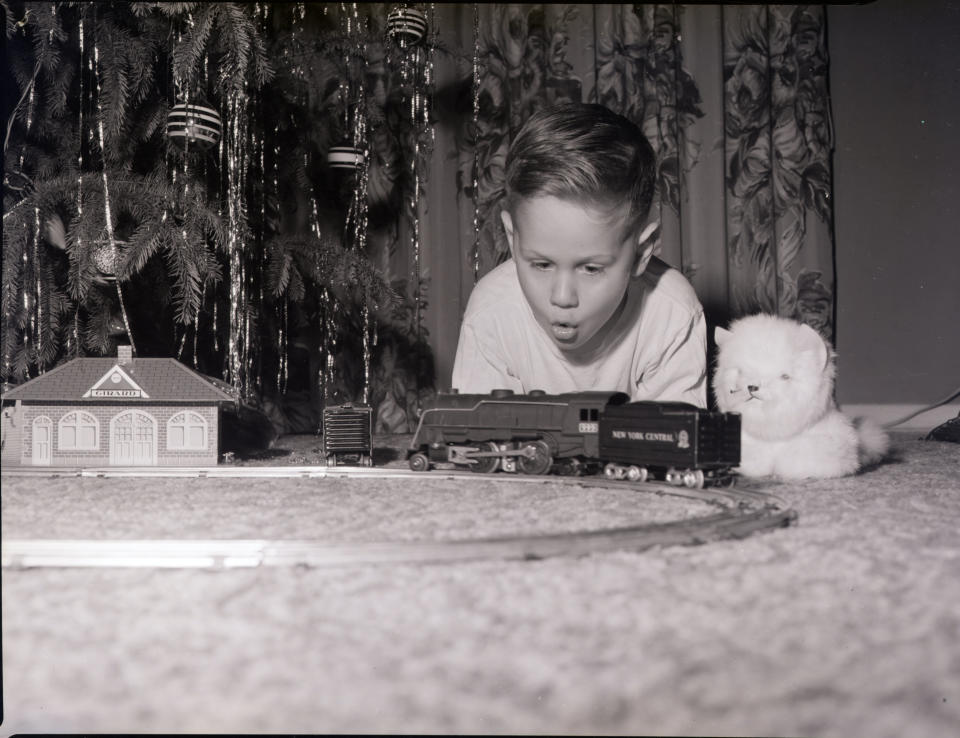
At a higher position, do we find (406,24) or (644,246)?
(406,24)

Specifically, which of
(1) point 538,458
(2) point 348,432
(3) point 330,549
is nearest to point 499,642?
(3) point 330,549

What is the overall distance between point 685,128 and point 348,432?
151 cm

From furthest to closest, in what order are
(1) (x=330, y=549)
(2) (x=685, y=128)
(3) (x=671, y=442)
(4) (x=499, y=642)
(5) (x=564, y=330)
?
(2) (x=685, y=128)
(5) (x=564, y=330)
(3) (x=671, y=442)
(1) (x=330, y=549)
(4) (x=499, y=642)

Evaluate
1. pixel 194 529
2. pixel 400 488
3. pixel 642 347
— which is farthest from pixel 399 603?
pixel 642 347

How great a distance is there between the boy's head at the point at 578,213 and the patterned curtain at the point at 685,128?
79cm

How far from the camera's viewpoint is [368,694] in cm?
47

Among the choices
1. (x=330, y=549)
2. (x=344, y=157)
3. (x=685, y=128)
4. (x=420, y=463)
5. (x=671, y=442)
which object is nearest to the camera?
(x=330, y=549)

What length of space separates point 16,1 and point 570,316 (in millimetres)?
973

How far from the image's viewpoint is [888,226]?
95.2 inches

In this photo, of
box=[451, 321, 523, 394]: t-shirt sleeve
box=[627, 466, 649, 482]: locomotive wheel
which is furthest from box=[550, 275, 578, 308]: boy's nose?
box=[627, 466, 649, 482]: locomotive wheel

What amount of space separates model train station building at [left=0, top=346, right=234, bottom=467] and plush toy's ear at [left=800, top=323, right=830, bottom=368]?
100cm

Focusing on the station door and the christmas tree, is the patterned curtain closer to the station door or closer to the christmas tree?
the christmas tree

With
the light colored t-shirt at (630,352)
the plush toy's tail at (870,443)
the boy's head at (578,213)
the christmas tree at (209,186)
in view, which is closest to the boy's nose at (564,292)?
the boy's head at (578,213)

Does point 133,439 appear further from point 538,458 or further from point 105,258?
point 538,458
